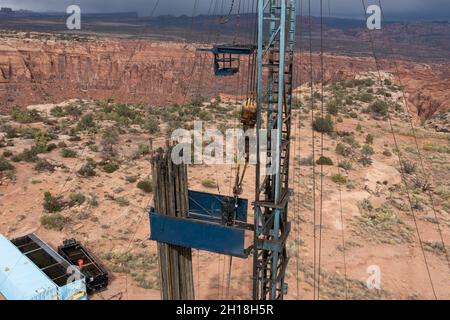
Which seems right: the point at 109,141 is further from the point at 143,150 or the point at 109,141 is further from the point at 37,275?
the point at 37,275

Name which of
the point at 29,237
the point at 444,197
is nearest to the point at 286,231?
the point at 29,237

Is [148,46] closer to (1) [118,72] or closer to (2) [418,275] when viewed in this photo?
(1) [118,72]

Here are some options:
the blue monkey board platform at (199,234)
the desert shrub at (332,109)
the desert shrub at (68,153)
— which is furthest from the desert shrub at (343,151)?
the blue monkey board platform at (199,234)

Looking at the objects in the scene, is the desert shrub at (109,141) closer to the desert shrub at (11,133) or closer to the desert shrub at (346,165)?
the desert shrub at (11,133)

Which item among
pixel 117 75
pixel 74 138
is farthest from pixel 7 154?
pixel 117 75

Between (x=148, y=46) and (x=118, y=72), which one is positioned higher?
(x=148, y=46)
